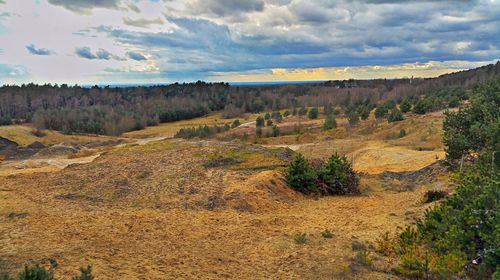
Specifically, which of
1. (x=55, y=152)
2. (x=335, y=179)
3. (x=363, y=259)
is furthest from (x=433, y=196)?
(x=55, y=152)

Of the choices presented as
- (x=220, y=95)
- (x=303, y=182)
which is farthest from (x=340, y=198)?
(x=220, y=95)

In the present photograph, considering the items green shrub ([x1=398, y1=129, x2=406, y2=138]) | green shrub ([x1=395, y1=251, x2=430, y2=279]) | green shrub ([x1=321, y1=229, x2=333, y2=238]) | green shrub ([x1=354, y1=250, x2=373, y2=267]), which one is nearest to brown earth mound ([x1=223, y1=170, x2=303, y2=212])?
green shrub ([x1=321, y1=229, x2=333, y2=238])

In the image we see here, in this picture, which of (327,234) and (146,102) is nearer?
(327,234)

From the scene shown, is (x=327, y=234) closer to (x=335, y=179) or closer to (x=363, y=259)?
(x=363, y=259)

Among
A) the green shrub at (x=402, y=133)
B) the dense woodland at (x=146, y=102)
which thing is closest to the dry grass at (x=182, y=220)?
the green shrub at (x=402, y=133)

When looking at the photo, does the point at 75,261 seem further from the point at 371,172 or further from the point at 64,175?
the point at 371,172

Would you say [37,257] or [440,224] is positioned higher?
[440,224]
